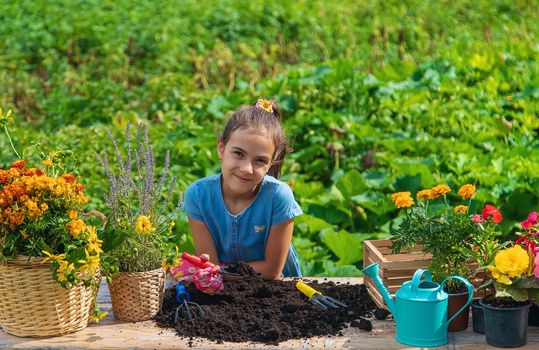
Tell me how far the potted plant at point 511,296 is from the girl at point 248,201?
40.0 inches

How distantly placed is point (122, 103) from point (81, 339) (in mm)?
4845

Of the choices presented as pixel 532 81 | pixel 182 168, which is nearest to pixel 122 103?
pixel 182 168

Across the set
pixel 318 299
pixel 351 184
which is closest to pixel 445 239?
pixel 318 299

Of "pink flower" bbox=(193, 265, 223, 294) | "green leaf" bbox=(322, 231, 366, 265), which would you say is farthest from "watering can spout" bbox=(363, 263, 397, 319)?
"green leaf" bbox=(322, 231, 366, 265)

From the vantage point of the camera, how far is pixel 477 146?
6.49m

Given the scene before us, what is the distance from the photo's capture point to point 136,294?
3.25 metres

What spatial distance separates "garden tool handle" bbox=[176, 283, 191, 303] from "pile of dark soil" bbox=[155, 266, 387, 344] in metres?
0.02

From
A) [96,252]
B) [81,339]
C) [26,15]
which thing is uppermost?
[26,15]

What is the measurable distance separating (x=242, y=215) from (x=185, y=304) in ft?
2.13

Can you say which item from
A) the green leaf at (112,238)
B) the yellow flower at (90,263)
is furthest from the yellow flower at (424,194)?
the yellow flower at (90,263)

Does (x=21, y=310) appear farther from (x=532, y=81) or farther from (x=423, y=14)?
(x=423, y=14)

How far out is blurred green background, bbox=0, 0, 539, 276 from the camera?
18.5ft

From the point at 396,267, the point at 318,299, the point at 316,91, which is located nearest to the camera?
the point at 396,267

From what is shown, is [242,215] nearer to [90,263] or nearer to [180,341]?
[180,341]
